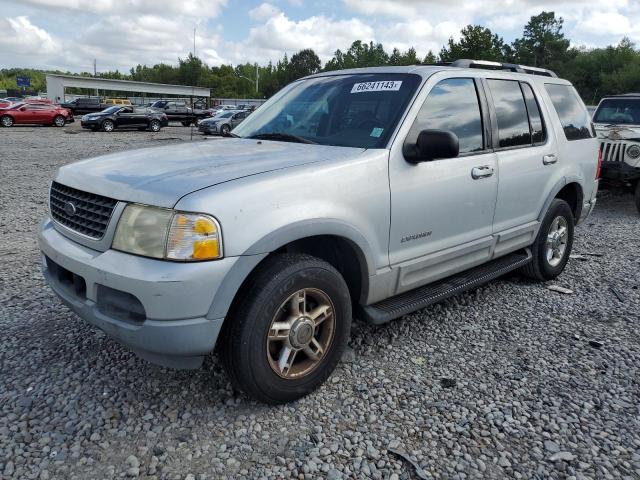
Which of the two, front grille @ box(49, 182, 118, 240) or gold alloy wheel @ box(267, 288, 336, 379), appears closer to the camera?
front grille @ box(49, 182, 118, 240)

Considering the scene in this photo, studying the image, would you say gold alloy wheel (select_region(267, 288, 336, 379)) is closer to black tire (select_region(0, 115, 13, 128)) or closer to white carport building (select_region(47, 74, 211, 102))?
black tire (select_region(0, 115, 13, 128))

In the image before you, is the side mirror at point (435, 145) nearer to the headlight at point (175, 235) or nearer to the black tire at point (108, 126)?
the headlight at point (175, 235)

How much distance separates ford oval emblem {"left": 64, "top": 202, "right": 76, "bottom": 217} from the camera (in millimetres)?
2775

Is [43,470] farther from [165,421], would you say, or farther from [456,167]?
[456,167]

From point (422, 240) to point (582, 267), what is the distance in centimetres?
317

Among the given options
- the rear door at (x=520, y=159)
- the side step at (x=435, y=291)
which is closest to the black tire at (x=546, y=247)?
the rear door at (x=520, y=159)

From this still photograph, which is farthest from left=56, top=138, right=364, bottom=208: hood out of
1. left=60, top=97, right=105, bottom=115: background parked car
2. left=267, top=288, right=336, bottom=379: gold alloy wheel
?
left=60, top=97, right=105, bottom=115: background parked car

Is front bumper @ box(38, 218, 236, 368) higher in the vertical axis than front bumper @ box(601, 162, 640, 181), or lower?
lower

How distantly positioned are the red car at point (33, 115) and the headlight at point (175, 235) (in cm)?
2998

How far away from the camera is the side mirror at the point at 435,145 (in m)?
2.95

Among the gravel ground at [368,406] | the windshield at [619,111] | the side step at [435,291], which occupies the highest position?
the windshield at [619,111]

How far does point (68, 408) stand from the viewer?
108 inches

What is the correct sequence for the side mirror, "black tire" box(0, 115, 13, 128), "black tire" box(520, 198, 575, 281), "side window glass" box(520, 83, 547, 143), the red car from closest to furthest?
1. the side mirror
2. "side window glass" box(520, 83, 547, 143)
3. "black tire" box(520, 198, 575, 281)
4. "black tire" box(0, 115, 13, 128)
5. the red car

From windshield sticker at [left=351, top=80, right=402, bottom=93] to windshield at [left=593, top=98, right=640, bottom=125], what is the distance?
826 cm
